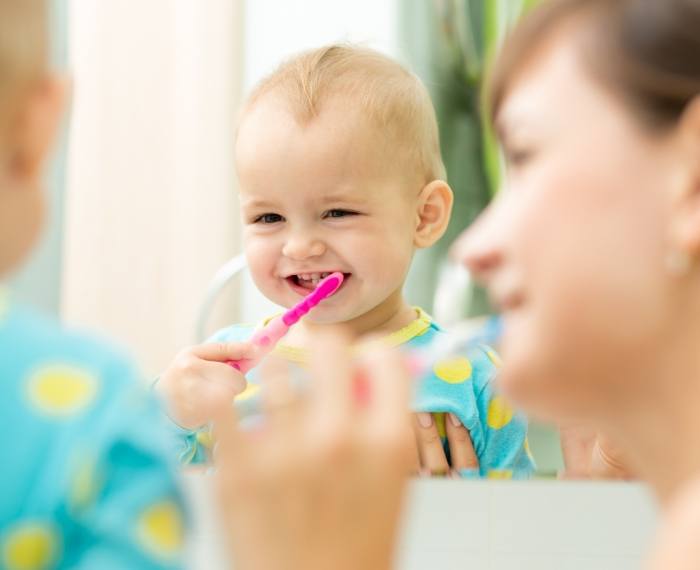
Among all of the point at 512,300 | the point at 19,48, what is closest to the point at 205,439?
the point at 512,300

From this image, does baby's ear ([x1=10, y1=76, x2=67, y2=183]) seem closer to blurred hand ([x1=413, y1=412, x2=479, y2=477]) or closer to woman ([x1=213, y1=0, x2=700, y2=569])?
woman ([x1=213, y1=0, x2=700, y2=569])

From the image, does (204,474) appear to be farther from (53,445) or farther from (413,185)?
(53,445)

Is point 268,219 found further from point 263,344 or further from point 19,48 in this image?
point 19,48

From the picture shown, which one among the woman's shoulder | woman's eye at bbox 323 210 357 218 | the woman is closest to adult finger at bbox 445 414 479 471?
woman's eye at bbox 323 210 357 218

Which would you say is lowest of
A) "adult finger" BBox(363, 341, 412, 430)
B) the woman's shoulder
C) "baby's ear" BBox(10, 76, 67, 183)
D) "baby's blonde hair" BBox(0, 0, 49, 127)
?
the woman's shoulder

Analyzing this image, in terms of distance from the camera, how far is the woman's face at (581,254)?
1.81ft

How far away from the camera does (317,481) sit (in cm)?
46

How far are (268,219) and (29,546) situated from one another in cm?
65

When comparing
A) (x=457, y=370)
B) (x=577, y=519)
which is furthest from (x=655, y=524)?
(x=457, y=370)

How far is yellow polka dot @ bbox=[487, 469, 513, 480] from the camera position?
995 millimetres

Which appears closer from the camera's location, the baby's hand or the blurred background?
the baby's hand

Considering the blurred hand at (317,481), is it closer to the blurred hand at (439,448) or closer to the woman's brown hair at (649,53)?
the woman's brown hair at (649,53)

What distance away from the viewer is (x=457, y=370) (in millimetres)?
1057

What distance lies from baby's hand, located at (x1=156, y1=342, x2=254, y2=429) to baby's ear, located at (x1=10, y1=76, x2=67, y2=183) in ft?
1.65
